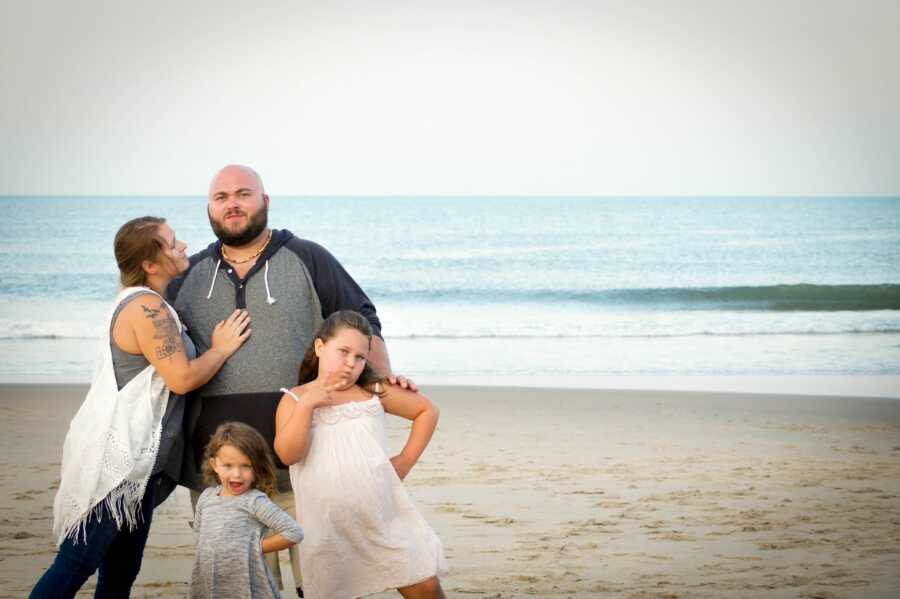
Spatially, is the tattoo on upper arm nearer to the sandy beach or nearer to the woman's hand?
the woman's hand

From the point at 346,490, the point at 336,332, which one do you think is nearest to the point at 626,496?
the point at 346,490

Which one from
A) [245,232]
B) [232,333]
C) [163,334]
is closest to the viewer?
[163,334]

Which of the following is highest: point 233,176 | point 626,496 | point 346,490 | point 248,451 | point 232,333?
point 233,176

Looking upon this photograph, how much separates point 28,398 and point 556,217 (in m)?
33.8

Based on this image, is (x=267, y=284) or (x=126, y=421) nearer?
(x=126, y=421)

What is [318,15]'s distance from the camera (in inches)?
1772

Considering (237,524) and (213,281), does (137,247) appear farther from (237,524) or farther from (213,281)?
(237,524)

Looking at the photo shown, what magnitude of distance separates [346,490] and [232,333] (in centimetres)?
71

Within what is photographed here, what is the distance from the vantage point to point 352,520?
3.45 metres

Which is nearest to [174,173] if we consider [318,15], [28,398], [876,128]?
[318,15]

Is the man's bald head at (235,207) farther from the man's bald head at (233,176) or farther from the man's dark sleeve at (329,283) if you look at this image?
the man's dark sleeve at (329,283)

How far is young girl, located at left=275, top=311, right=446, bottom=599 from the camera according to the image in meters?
3.44

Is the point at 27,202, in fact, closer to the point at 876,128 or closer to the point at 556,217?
the point at 556,217

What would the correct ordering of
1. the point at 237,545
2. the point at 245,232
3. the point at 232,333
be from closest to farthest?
the point at 237,545, the point at 232,333, the point at 245,232
